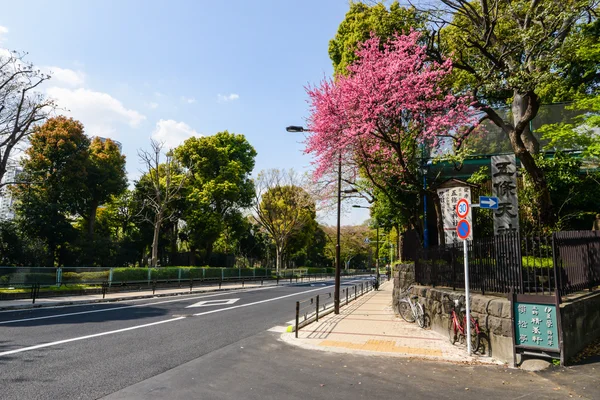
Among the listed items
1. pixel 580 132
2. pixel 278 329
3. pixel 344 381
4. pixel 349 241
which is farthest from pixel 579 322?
pixel 349 241

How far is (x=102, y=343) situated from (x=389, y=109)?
1212 centimetres

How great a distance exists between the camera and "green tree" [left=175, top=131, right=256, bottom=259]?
3794 cm

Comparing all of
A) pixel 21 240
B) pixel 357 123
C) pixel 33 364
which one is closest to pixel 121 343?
pixel 33 364

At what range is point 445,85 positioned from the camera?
Result: 16.8 meters

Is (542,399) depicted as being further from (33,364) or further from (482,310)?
(33,364)

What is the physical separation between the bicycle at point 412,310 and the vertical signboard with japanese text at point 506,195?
3429 mm

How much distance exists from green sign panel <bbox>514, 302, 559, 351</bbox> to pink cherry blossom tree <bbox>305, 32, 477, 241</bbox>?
711 centimetres

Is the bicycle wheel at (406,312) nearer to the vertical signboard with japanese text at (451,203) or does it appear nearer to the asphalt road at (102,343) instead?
the vertical signboard with japanese text at (451,203)

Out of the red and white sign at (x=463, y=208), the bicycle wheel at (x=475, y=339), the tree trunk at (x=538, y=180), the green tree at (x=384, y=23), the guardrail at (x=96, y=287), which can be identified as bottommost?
the guardrail at (x=96, y=287)

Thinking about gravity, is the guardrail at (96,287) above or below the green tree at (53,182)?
below

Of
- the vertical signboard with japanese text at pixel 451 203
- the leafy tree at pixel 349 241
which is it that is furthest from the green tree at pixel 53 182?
the leafy tree at pixel 349 241

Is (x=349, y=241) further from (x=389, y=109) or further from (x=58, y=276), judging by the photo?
(x=389, y=109)

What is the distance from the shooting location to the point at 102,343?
28.4 feet

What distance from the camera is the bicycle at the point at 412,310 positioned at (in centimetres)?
1158
